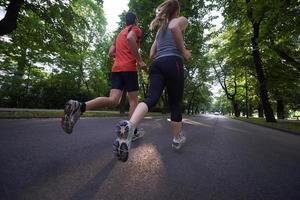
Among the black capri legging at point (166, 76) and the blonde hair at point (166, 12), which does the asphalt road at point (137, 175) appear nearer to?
the black capri legging at point (166, 76)

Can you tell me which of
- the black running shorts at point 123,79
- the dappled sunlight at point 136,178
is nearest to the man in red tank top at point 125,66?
the black running shorts at point 123,79

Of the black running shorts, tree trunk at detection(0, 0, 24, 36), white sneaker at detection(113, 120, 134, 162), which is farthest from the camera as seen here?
tree trunk at detection(0, 0, 24, 36)

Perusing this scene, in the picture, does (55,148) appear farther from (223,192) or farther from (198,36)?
(198,36)

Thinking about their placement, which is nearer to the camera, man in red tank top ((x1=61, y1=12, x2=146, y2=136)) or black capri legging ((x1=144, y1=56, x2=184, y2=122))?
black capri legging ((x1=144, y1=56, x2=184, y2=122))

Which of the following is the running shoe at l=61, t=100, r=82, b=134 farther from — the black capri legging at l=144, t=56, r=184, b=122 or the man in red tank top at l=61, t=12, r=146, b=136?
the black capri legging at l=144, t=56, r=184, b=122

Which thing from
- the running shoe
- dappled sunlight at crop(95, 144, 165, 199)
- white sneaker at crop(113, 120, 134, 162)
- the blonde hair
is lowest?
dappled sunlight at crop(95, 144, 165, 199)

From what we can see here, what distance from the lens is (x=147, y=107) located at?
10.2 ft

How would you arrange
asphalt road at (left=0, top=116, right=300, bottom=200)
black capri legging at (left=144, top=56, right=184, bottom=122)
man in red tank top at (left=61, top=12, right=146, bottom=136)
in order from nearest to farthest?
asphalt road at (left=0, top=116, right=300, bottom=200) < black capri legging at (left=144, top=56, right=184, bottom=122) < man in red tank top at (left=61, top=12, right=146, bottom=136)

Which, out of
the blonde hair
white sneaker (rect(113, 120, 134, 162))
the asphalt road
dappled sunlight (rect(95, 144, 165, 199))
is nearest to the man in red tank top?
the blonde hair

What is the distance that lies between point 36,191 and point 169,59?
7.20 feet

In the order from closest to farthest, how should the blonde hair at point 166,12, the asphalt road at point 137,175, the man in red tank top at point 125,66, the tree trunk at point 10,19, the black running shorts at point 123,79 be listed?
the asphalt road at point 137,175 < the blonde hair at point 166,12 < the man in red tank top at point 125,66 < the black running shorts at point 123,79 < the tree trunk at point 10,19

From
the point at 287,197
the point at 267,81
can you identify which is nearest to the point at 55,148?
the point at 287,197

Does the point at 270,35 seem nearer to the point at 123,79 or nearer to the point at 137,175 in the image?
the point at 123,79

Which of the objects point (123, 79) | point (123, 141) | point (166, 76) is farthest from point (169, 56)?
point (123, 141)
